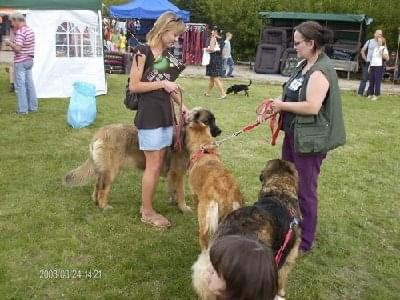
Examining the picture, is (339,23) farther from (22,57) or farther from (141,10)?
(22,57)

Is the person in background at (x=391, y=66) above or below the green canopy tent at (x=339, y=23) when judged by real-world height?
below

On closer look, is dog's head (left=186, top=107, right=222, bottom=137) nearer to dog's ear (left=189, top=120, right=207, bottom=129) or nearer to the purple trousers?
dog's ear (left=189, top=120, right=207, bottom=129)

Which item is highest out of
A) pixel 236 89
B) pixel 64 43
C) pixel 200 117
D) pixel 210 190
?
pixel 64 43

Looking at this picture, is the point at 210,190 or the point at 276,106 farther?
the point at 276,106

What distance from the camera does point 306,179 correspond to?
155 inches

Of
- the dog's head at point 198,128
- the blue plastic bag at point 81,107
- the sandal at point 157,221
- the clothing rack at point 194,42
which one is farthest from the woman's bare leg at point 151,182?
the clothing rack at point 194,42

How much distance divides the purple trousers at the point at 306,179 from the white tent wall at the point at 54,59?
8449 millimetres

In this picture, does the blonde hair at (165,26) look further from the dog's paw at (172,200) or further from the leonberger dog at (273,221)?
the dog's paw at (172,200)

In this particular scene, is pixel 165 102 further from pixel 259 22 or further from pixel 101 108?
pixel 259 22

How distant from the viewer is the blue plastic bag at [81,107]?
8.32 metres

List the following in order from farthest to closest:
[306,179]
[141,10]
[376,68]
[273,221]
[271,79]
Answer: [141,10]
[271,79]
[376,68]
[306,179]
[273,221]

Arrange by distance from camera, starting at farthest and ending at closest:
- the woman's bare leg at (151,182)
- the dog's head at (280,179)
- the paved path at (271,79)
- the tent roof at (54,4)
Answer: the paved path at (271,79)
the tent roof at (54,4)
the woman's bare leg at (151,182)
the dog's head at (280,179)

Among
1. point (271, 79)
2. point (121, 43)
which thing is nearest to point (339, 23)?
point (271, 79)

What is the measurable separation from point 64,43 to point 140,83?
8.01m
